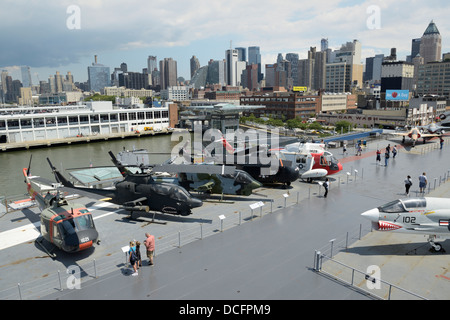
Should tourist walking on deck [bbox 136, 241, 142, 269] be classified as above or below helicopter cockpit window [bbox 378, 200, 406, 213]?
below

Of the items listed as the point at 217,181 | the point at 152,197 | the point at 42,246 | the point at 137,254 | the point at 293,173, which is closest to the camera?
the point at 137,254

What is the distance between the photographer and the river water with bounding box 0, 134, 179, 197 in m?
45.6

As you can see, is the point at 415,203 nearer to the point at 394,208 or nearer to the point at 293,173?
the point at 394,208

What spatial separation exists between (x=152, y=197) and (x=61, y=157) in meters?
56.6

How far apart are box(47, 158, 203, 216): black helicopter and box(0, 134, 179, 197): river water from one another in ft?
81.4

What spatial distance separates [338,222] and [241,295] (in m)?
8.30

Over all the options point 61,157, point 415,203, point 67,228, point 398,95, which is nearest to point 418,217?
point 415,203

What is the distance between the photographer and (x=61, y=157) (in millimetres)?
64188

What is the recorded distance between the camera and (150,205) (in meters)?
16.5

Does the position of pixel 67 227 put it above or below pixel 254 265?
above

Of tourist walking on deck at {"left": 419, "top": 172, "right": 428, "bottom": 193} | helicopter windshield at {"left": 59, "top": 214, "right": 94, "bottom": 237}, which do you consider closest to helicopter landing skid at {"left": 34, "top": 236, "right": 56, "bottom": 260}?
helicopter windshield at {"left": 59, "top": 214, "right": 94, "bottom": 237}

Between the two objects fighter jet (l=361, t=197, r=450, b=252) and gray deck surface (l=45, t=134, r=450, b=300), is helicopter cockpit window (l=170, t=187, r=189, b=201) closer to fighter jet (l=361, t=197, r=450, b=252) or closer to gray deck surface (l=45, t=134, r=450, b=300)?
gray deck surface (l=45, t=134, r=450, b=300)

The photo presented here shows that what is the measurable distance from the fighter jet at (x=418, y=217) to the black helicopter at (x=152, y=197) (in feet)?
27.6

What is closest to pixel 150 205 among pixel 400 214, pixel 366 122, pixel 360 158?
pixel 400 214
